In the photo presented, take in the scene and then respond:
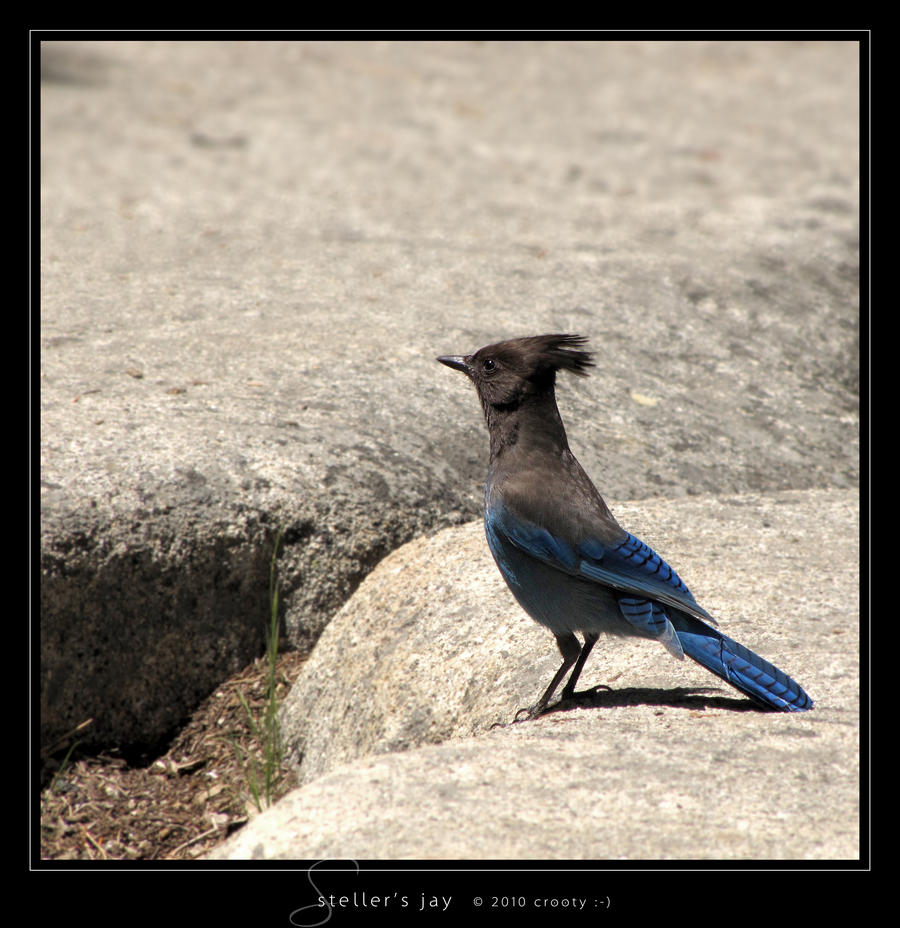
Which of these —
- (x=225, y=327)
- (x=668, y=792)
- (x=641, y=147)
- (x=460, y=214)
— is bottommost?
(x=668, y=792)

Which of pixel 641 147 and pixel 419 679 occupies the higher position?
pixel 641 147

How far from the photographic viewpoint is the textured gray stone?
4.39 m

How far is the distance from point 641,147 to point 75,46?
611 centimetres

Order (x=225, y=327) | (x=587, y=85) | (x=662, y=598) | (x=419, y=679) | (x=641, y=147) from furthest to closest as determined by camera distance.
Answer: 1. (x=587, y=85)
2. (x=641, y=147)
3. (x=225, y=327)
4. (x=419, y=679)
5. (x=662, y=598)

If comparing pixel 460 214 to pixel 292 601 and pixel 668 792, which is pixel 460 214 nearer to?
pixel 292 601

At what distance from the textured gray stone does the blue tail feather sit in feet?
5.11

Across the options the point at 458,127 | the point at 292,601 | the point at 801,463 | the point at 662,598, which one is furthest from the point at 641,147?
the point at 662,598

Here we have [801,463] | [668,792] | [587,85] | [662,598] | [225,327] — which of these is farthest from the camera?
[587,85]

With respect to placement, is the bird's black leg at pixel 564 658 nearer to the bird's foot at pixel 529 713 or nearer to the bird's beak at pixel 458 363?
the bird's foot at pixel 529 713

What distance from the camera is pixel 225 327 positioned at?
591 centimetres

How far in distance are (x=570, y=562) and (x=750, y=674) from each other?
0.62 m

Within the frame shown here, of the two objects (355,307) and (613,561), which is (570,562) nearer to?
(613,561)

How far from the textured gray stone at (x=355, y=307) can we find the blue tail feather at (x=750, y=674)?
1.56 m

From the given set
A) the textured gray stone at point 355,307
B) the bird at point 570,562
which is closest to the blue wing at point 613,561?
the bird at point 570,562
